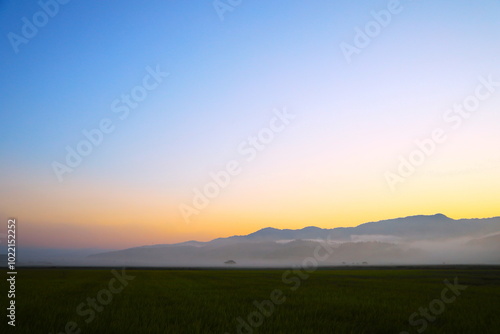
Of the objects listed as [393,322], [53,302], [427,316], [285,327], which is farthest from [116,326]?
[427,316]

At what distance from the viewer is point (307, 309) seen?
46.6 ft

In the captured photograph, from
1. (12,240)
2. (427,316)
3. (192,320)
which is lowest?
(427,316)

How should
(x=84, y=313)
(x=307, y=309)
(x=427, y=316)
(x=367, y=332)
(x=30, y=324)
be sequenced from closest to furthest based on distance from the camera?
(x=30, y=324)
(x=367, y=332)
(x=84, y=313)
(x=427, y=316)
(x=307, y=309)

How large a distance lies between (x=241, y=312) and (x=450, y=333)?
7.09 meters

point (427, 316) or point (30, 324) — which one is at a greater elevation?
point (30, 324)

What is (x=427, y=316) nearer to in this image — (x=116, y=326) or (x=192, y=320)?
(x=192, y=320)

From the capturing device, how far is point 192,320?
37.0ft

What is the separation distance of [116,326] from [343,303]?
1078 cm

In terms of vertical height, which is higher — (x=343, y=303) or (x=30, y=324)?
(x=30, y=324)

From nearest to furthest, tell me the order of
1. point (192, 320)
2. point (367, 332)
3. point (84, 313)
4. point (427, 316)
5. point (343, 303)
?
point (367, 332) → point (192, 320) → point (84, 313) → point (427, 316) → point (343, 303)

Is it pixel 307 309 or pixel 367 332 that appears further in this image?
pixel 307 309

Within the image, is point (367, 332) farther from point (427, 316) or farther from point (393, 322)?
point (427, 316)

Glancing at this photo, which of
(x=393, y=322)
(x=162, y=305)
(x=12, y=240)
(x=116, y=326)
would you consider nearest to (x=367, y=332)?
(x=393, y=322)

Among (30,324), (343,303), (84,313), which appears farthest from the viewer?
(343,303)
